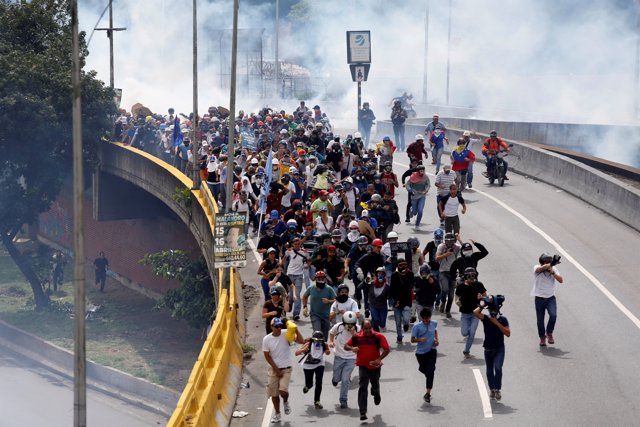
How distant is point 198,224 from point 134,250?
21.2m

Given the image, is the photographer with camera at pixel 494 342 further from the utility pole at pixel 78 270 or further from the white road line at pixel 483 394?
the utility pole at pixel 78 270

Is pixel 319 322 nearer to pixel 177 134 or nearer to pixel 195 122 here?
pixel 195 122

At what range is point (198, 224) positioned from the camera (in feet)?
99.7

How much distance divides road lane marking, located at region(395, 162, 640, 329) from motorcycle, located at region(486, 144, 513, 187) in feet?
2.77

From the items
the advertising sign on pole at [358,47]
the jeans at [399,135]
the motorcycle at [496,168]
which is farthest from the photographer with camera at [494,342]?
the jeans at [399,135]

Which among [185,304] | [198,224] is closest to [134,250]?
[185,304]

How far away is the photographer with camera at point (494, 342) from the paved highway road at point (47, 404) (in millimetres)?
19260

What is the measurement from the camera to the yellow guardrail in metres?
13.7

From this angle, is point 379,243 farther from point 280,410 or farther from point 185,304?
point 185,304

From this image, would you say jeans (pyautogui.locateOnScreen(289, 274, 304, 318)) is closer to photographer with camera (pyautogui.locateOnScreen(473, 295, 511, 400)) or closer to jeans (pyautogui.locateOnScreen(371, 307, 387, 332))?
jeans (pyautogui.locateOnScreen(371, 307, 387, 332))

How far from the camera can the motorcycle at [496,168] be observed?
3231 cm

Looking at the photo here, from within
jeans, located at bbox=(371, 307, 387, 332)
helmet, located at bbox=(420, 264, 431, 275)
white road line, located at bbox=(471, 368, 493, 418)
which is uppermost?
helmet, located at bbox=(420, 264, 431, 275)

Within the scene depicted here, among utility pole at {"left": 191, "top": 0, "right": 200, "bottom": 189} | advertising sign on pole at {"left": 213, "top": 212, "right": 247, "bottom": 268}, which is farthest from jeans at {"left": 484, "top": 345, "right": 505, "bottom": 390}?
utility pole at {"left": 191, "top": 0, "right": 200, "bottom": 189}

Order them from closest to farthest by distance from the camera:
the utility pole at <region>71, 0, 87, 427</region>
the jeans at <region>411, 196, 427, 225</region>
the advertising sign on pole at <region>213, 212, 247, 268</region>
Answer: the utility pole at <region>71, 0, 87, 427</region> → the advertising sign on pole at <region>213, 212, 247, 268</region> → the jeans at <region>411, 196, 427, 225</region>
